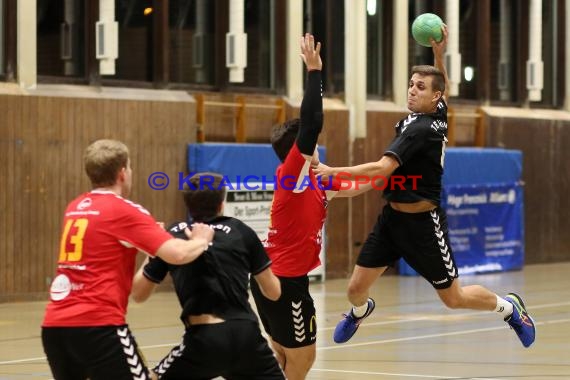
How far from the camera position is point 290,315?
28.9 feet

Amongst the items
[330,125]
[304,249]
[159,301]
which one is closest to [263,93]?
[330,125]

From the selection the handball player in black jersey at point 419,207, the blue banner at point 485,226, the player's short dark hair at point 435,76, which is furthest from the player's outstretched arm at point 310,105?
the blue banner at point 485,226

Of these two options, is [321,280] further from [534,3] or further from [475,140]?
[534,3]

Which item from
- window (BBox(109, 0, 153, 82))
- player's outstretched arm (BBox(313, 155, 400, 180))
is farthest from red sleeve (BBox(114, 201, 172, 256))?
window (BBox(109, 0, 153, 82))

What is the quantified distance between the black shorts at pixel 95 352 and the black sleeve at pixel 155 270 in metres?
0.49

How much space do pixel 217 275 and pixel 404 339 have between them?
7.72 meters

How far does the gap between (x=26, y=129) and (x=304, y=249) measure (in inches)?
420

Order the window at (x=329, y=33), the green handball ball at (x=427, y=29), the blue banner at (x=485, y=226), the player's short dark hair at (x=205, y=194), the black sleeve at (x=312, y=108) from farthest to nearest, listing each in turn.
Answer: the blue banner at (x=485, y=226), the window at (x=329, y=33), the green handball ball at (x=427, y=29), the black sleeve at (x=312, y=108), the player's short dark hair at (x=205, y=194)

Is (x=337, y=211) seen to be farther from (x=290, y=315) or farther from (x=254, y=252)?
(x=254, y=252)

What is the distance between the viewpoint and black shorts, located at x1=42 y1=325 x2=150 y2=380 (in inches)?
258

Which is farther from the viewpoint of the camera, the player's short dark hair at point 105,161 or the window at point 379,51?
the window at point 379,51

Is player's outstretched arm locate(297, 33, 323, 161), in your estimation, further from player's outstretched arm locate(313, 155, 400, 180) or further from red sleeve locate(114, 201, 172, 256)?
red sleeve locate(114, 201, 172, 256)

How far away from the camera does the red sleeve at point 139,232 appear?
667 cm

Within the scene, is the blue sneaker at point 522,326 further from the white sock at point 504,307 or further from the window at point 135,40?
the window at point 135,40
